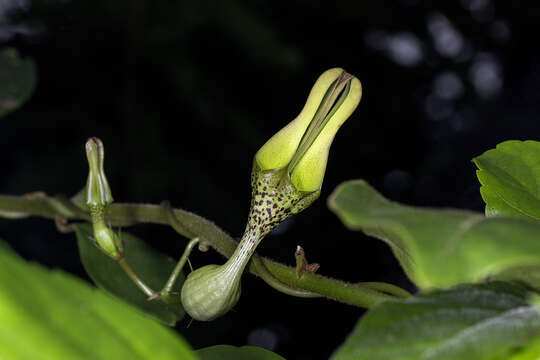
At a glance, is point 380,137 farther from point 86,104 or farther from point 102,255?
point 102,255

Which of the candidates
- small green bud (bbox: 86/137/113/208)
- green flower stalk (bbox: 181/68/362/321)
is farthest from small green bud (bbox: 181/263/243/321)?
small green bud (bbox: 86/137/113/208)

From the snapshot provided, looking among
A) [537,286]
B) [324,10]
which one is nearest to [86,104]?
[324,10]

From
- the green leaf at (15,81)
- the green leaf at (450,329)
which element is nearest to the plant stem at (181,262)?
the green leaf at (450,329)

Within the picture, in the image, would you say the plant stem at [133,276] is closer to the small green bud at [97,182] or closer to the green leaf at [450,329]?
the small green bud at [97,182]

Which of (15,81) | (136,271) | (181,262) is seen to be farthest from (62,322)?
(15,81)

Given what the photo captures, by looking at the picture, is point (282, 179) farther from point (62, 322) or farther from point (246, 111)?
point (246, 111)

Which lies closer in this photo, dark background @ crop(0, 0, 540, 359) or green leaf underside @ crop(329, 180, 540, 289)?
green leaf underside @ crop(329, 180, 540, 289)

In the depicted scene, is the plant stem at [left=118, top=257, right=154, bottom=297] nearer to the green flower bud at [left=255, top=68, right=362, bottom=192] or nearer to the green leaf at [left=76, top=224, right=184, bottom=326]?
the green leaf at [left=76, top=224, right=184, bottom=326]
